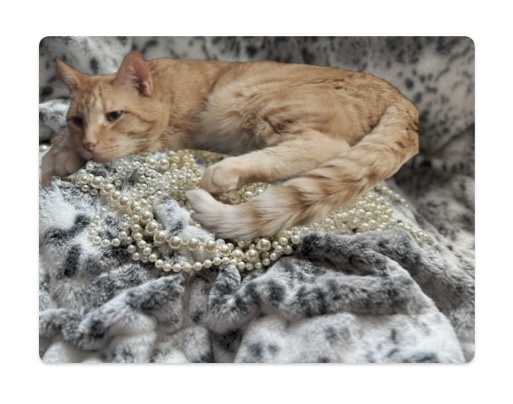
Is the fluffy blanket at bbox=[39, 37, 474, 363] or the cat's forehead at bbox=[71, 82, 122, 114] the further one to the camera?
the cat's forehead at bbox=[71, 82, 122, 114]

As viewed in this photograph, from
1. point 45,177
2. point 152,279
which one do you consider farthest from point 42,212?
point 152,279

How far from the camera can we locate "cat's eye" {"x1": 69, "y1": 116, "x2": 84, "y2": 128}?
1.16 meters

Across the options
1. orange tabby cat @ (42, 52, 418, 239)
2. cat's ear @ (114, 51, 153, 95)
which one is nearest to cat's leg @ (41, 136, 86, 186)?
orange tabby cat @ (42, 52, 418, 239)

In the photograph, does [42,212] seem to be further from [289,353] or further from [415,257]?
[415,257]

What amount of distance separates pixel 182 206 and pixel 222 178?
92 millimetres

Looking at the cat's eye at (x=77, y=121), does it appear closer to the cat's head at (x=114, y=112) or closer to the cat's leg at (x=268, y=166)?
the cat's head at (x=114, y=112)

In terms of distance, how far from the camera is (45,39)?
1.17m

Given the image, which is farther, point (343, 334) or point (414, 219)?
point (414, 219)

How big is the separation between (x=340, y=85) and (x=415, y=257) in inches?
13.7

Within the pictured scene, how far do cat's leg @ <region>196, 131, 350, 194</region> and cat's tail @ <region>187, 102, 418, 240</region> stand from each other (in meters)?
0.01

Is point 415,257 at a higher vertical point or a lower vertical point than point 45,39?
lower

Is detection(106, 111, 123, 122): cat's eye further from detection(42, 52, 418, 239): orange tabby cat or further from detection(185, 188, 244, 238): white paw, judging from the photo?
detection(185, 188, 244, 238): white paw

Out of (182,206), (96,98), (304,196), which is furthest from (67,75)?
(304,196)

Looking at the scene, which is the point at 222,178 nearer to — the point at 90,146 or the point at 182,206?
the point at 182,206
